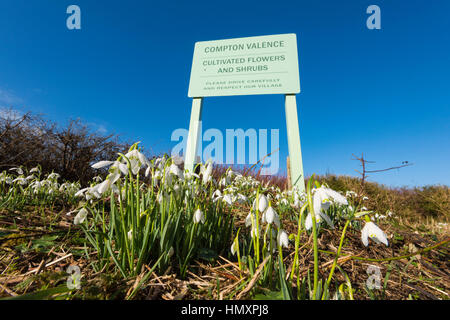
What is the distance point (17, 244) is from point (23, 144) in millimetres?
4056

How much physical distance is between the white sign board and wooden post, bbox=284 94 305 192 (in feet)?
0.95

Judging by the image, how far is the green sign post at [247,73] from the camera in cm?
458

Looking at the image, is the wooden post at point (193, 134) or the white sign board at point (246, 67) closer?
the white sign board at point (246, 67)

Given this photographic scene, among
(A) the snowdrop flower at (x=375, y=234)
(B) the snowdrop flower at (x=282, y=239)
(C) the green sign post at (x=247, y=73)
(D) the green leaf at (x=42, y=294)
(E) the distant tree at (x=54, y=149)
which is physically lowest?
(D) the green leaf at (x=42, y=294)

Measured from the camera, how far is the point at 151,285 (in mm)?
1110

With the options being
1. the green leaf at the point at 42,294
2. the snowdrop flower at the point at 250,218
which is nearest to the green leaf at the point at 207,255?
the snowdrop flower at the point at 250,218

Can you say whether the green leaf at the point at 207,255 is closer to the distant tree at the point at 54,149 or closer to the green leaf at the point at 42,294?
the green leaf at the point at 42,294

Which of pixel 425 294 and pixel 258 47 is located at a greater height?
pixel 258 47

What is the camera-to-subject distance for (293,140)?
14.5 ft

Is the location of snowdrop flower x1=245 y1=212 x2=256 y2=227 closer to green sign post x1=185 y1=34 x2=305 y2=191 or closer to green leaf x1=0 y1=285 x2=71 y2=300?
green leaf x1=0 y1=285 x2=71 y2=300

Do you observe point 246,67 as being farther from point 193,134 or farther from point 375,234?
point 375,234

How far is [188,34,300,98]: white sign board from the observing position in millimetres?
4742
